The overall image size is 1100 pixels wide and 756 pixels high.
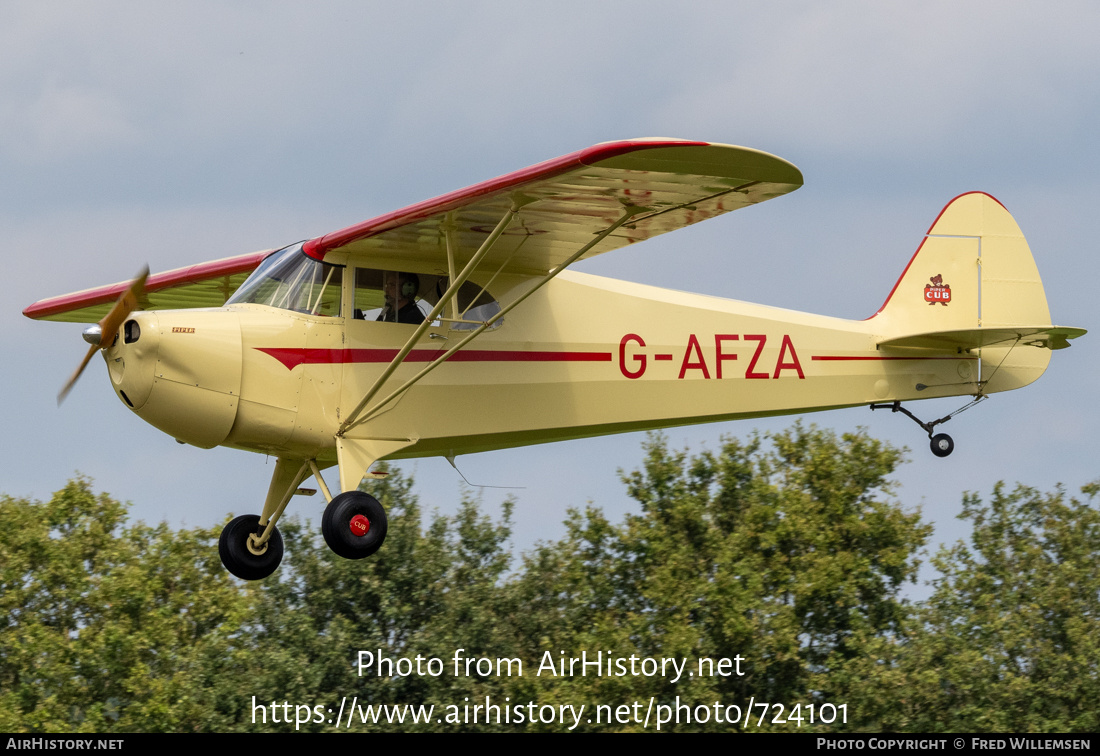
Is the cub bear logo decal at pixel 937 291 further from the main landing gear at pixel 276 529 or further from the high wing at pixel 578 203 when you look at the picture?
the main landing gear at pixel 276 529

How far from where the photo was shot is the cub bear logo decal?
14656mm

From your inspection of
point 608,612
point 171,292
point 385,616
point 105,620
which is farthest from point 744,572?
point 171,292

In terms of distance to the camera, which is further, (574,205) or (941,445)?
(941,445)

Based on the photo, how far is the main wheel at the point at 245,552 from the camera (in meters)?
11.5

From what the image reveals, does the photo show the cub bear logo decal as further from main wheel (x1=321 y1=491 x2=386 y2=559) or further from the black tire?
main wheel (x1=321 y1=491 x2=386 y2=559)

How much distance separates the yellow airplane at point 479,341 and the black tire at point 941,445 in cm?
66

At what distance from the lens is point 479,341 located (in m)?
11.4

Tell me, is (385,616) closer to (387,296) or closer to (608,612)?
(608,612)

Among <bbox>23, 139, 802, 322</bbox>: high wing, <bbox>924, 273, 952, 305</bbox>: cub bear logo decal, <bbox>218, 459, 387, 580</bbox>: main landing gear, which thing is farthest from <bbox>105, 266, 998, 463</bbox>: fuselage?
<bbox>924, 273, 952, 305</bbox>: cub bear logo decal

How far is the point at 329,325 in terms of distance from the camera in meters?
10.9

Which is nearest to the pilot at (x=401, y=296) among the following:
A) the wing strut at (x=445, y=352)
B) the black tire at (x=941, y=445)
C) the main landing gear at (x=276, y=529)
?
the wing strut at (x=445, y=352)

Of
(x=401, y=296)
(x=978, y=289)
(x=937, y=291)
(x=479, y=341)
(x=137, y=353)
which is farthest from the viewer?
(x=978, y=289)

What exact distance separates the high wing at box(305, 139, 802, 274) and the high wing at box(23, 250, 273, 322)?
235 cm

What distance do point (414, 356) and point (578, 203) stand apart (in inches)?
73.4
